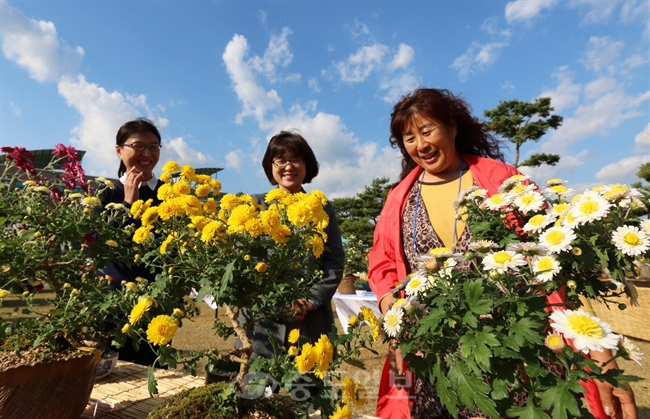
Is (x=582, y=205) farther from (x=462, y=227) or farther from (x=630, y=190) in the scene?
(x=462, y=227)

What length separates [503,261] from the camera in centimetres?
79

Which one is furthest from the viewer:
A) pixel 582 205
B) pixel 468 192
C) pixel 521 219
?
pixel 468 192

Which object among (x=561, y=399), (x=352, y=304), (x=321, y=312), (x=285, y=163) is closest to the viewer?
(x=561, y=399)

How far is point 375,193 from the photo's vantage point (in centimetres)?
2164

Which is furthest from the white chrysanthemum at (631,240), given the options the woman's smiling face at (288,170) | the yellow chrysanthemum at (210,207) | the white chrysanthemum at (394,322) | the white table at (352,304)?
the white table at (352,304)

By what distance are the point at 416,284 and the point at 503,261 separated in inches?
8.4

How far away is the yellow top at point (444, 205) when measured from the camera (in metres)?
1.59

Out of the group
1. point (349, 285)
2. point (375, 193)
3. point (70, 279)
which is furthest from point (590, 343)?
point (375, 193)

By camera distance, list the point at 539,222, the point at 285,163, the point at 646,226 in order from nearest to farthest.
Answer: the point at 646,226, the point at 539,222, the point at 285,163

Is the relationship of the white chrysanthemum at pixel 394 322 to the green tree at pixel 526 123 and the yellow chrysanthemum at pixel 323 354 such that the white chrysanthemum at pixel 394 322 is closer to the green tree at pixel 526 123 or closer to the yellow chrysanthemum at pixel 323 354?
the yellow chrysanthemum at pixel 323 354

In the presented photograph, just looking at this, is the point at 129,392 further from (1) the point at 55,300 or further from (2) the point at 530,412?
(2) the point at 530,412

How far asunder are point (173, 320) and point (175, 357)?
0.08m

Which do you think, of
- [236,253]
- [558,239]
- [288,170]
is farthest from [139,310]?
[288,170]

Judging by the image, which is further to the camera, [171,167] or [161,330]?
[171,167]
